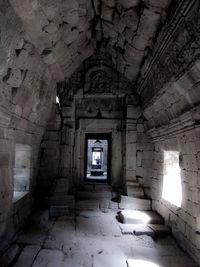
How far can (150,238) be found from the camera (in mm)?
3789

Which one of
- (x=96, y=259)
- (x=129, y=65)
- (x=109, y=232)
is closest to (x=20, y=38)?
(x=129, y=65)

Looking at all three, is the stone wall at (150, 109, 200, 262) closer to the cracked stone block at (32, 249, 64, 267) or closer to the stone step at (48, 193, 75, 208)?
the cracked stone block at (32, 249, 64, 267)

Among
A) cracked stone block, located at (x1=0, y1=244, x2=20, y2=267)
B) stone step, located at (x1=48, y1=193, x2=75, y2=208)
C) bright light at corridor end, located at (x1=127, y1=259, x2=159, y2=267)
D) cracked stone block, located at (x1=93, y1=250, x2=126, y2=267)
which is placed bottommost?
cracked stone block, located at (x1=93, y1=250, x2=126, y2=267)

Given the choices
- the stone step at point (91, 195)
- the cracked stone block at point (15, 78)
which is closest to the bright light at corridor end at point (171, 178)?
the stone step at point (91, 195)

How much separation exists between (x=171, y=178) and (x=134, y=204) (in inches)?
51.9

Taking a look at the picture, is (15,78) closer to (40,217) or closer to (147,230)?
(40,217)

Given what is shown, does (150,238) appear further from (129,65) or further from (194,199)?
(129,65)

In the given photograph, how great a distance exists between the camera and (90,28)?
4.64 metres

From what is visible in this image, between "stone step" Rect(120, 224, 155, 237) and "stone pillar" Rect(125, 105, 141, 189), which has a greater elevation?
"stone pillar" Rect(125, 105, 141, 189)

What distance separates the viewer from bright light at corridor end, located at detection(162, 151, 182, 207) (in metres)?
4.29

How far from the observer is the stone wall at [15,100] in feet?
8.44

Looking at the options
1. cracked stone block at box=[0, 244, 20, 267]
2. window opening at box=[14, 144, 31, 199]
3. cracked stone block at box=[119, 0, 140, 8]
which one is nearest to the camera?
cracked stone block at box=[0, 244, 20, 267]

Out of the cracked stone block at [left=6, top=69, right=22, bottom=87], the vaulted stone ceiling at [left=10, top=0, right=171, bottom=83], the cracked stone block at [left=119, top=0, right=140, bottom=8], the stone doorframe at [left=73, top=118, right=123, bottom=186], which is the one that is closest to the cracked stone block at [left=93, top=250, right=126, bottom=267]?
the stone doorframe at [left=73, top=118, right=123, bottom=186]

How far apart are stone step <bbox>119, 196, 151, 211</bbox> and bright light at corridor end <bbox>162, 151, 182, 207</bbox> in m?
0.75
